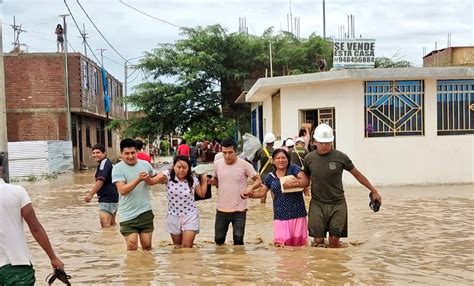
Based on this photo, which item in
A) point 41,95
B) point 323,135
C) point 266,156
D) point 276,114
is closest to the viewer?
point 323,135

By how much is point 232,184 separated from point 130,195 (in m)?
1.22

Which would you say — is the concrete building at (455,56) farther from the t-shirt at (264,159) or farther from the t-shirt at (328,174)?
the t-shirt at (328,174)

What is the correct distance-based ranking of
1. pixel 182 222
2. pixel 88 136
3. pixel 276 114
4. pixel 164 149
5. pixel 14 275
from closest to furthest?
pixel 14 275, pixel 182 222, pixel 276 114, pixel 88 136, pixel 164 149

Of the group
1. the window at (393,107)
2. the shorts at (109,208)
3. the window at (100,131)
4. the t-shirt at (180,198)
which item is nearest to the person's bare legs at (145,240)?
the t-shirt at (180,198)

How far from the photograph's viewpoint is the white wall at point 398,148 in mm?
17094

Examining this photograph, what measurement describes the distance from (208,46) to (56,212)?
18.0m

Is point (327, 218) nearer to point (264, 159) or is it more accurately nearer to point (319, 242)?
point (319, 242)

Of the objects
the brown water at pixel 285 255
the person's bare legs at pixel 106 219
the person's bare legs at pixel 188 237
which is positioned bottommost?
the brown water at pixel 285 255

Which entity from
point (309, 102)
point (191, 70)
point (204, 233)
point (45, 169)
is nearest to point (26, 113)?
point (45, 169)

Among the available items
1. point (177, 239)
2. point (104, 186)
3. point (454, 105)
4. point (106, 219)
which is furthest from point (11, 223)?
point (454, 105)

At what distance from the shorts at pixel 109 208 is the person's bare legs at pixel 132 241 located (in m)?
2.55

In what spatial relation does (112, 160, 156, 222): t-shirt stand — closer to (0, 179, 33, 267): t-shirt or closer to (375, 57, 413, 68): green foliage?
(0, 179, 33, 267): t-shirt

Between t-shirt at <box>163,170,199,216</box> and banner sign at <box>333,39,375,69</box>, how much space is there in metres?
10.5

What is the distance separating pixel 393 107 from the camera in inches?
680
